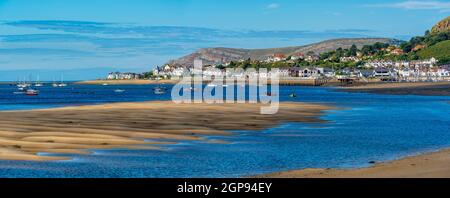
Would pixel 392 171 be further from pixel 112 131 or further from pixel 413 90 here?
pixel 413 90

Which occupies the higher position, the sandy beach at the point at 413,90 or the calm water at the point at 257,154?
the calm water at the point at 257,154

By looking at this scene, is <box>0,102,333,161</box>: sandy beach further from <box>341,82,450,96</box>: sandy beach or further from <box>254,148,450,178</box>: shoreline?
<box>341,82,450,96</box>: sandy beach

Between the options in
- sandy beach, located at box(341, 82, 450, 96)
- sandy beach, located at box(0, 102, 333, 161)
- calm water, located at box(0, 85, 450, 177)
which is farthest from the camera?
sandy beach, located at box(341, 82, 450, 96)

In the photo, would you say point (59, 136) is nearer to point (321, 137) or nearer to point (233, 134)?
point (233, 134)

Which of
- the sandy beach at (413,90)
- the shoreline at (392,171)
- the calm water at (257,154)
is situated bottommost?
the sandy beach at (413,90)

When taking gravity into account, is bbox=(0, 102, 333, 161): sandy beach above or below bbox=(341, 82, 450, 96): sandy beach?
Answer: above

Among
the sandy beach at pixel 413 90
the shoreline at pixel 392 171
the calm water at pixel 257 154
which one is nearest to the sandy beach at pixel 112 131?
the calm water at pixel 257 154

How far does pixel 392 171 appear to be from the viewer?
1956 cm

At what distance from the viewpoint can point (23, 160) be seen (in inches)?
888

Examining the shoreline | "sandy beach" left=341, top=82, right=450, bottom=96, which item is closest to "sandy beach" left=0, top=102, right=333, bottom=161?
the shoreline

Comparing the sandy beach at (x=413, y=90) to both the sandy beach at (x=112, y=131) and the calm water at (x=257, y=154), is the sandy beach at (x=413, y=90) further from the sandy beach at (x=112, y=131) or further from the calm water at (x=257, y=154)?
the calm water at (x=257, y=154)

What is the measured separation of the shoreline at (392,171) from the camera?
18.6m

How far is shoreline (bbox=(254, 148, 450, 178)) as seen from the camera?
18.6 m

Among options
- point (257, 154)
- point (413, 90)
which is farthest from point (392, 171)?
point (413, 90)
